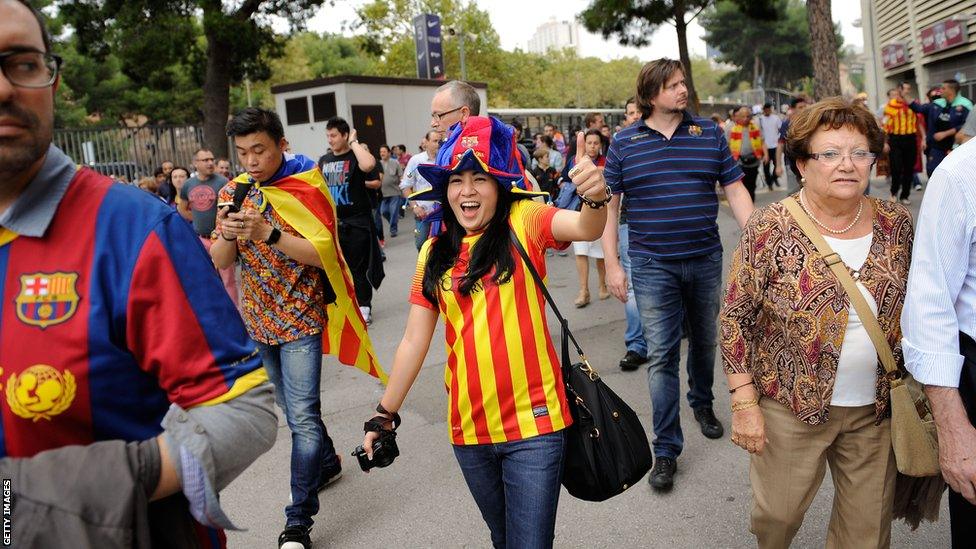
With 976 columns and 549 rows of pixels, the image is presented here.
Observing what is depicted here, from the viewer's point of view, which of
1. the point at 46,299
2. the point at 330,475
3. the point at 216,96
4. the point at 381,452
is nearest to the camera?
the point at 46,299

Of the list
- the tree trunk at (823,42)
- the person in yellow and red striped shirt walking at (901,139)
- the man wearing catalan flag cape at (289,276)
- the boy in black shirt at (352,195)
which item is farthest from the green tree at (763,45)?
the man wearing catalan flag cape at (289,276)

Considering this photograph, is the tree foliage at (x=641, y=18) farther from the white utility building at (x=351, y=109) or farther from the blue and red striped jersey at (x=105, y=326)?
the blue and red striped jersey at (x=105, y=326)

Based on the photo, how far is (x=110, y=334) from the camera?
1402mm

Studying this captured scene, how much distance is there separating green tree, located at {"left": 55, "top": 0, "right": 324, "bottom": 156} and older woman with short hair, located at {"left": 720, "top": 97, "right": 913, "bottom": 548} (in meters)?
17.8

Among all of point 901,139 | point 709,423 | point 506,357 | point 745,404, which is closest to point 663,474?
point 709,423

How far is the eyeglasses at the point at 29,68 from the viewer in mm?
1362

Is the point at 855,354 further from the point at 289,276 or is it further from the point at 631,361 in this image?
the point at 631,361

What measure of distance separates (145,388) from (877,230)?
2.22 meters

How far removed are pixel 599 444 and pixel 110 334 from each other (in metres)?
1.65

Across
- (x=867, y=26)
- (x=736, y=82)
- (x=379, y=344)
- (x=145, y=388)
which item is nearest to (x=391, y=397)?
(x=145, y=388)

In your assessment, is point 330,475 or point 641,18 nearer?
point 330,475

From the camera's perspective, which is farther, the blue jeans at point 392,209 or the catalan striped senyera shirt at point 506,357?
the blue jeans at point 392,209

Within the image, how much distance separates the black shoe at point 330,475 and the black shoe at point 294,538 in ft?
2.35

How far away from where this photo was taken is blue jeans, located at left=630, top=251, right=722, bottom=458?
165 inches
